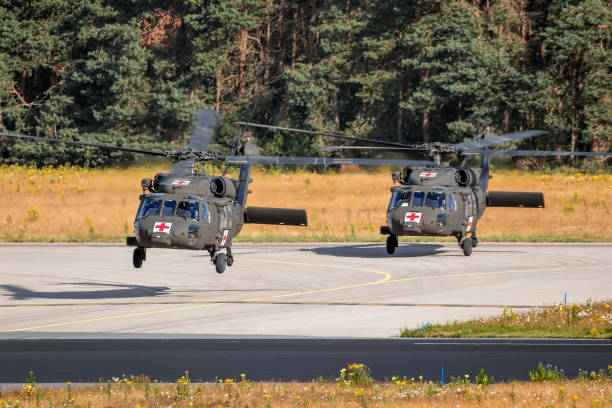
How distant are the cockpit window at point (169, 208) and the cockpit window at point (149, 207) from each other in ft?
0.71

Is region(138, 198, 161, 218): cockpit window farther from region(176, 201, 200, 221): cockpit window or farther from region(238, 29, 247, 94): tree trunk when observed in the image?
region(238, 29, 247, 94): tree trunk

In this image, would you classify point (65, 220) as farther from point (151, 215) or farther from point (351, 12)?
point (351, 12)

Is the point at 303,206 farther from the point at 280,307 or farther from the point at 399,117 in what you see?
the point at 280,307

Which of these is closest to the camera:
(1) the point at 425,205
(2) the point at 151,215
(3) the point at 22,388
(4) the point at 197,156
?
(3) the point at 22,388

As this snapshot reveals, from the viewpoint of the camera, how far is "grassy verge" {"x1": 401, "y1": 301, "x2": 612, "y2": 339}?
2366 cm

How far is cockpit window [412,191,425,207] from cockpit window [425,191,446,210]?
21 cm

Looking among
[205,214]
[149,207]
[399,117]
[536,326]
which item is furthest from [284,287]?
[399,117]

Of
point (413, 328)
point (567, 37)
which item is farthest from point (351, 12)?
point (413, 328)

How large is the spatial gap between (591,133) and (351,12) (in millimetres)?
24122

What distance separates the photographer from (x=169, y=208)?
27484 millimetres

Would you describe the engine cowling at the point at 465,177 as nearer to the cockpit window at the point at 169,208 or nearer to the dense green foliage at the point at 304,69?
the cockpit window at the point at 169,208

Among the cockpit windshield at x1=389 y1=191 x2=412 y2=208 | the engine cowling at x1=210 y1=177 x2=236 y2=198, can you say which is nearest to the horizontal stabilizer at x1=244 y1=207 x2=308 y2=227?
the engine cowling at x1=210 y1=177 x2=236 y2=198

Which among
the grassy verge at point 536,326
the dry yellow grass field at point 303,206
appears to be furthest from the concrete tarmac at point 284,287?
the dry yellow grass field at point 303,206

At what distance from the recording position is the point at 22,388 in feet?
52.9
